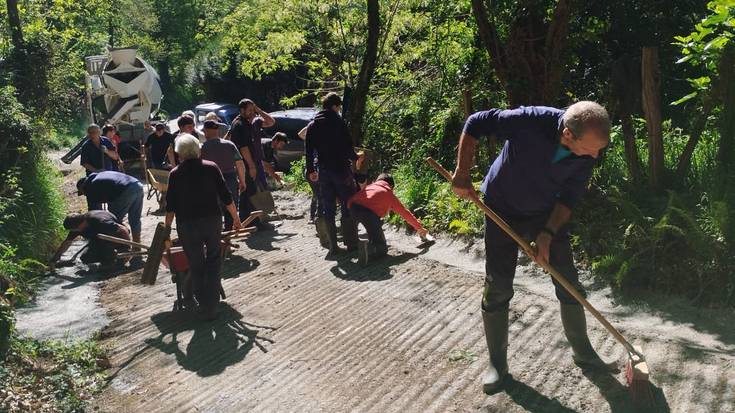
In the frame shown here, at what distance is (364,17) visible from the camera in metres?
15.2

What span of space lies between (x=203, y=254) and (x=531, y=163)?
143 inches

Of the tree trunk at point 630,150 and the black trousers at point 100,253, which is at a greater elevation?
the tree trunk at point 630,150

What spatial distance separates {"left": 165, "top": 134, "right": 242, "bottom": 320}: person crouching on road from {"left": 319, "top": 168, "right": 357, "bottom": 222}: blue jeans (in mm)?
1847

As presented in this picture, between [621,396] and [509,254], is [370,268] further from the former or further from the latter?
[621,396]

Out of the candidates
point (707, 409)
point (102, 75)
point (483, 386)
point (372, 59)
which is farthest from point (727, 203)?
point (102, 75)

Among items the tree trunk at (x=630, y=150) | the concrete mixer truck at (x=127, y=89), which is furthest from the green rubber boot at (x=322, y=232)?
the concrete mixer truck at (x=127, y=89)

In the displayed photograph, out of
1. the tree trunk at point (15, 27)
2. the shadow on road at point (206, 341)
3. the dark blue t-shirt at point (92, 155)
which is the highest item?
the tree trunk at point (15, 27)

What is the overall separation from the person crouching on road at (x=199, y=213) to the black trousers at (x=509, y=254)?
3.06 meters

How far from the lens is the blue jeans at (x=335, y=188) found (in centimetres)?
892

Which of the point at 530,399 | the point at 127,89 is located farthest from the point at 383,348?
the point at 127,89

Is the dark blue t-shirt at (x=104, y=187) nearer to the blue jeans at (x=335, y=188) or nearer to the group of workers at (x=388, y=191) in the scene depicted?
the group of workers at (x=388, y=191)

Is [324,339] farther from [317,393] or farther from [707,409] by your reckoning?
[707,409]

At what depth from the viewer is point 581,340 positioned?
17.2ft

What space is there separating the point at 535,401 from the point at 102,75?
69.6 feet
